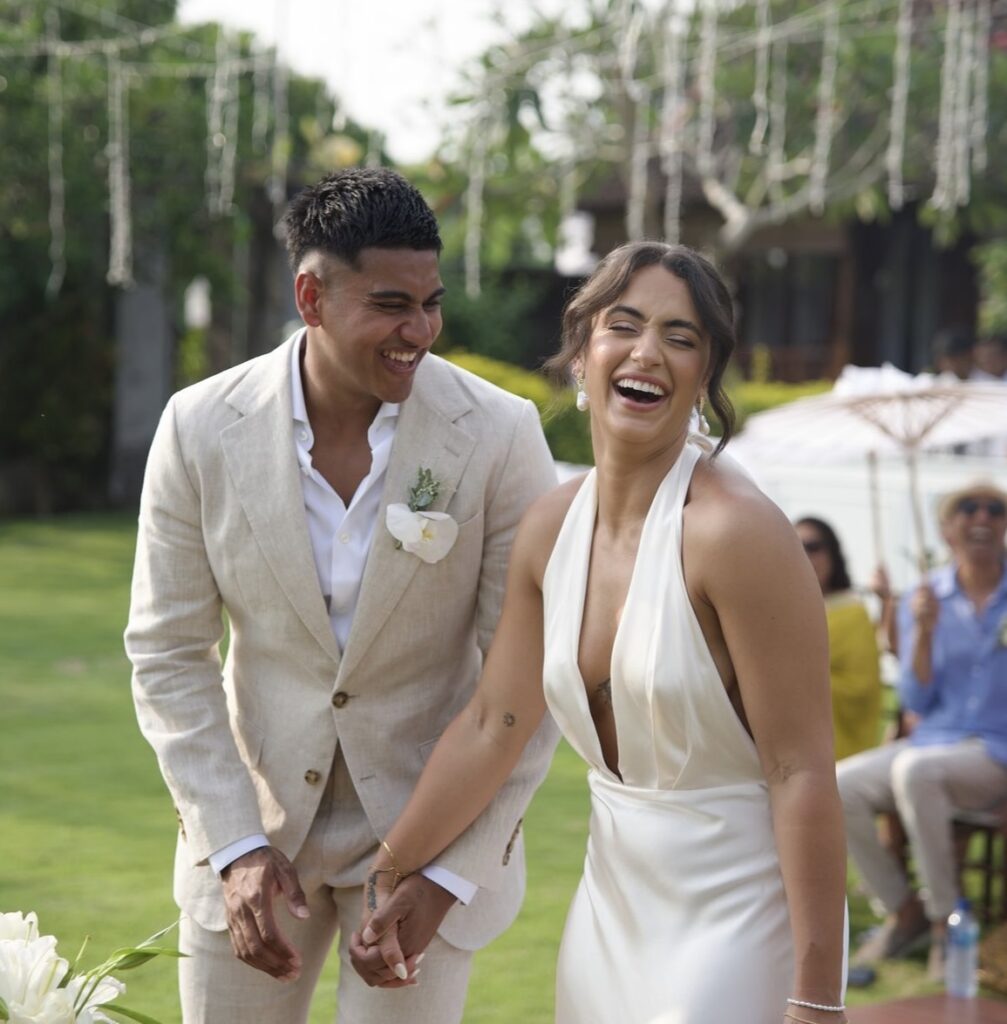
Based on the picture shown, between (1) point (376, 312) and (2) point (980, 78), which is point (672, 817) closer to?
(1) point (376, 312)

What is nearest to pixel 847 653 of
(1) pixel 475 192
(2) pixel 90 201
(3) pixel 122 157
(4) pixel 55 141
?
(1) pixel 475 192

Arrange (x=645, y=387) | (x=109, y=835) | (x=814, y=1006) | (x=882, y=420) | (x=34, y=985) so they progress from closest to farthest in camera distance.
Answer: (x=34, y=985) → (x=814, y=1006) → (x=645, y=387) → (x=882, y=420) → (x=109, y=835)

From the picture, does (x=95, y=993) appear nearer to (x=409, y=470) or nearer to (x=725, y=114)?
(x=409, y=470)

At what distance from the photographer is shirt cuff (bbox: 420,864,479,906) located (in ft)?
9.48

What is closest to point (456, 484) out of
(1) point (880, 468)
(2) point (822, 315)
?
(1) point (880, 468)

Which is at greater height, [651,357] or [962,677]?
[651,357]

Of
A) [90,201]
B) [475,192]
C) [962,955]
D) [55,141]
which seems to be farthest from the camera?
[90,201]

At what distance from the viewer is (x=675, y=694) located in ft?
8.41

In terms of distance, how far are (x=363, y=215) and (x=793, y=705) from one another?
1086 mm

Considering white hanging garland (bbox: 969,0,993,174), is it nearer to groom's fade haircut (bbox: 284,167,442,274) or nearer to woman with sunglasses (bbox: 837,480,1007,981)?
woman with sunglasses (bbox: 837,480,1007,981)

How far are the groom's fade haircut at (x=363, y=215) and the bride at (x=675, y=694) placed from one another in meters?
0.30

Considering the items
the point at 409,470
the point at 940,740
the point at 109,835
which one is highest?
the point at 409,470

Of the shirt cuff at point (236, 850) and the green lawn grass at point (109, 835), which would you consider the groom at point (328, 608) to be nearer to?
the shirt cuff at point (236, 850)

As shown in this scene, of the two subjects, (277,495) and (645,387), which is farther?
(277,495)
